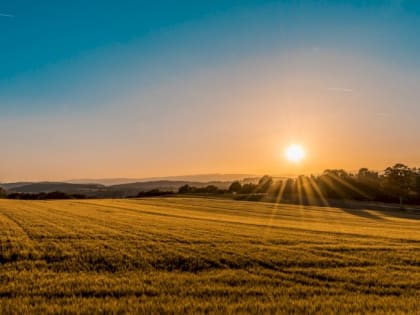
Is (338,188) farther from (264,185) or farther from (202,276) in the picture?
(202,276)

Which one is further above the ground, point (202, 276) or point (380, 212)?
point (202, 276)

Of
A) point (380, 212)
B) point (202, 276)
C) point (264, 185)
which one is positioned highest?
point (264, 185)

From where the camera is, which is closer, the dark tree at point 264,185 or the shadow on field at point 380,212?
the shadow on field at point 380,212

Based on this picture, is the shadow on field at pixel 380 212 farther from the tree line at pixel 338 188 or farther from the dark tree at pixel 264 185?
the dark tree at pixel 264 185

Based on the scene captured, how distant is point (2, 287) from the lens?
10289 millimetres

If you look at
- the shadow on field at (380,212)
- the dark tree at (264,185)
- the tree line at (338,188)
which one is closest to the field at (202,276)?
the shadow on field at (380,212)

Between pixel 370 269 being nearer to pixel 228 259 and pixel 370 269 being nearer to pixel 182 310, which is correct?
pixel 228 259

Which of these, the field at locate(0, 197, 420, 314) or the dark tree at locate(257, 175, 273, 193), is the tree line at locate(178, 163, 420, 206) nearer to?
the dark tree at locate(257, 175, 273, 193)

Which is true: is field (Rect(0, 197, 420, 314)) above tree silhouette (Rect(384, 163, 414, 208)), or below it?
below

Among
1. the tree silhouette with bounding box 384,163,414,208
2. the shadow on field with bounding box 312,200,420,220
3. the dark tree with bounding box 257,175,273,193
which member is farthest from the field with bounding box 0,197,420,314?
the dark tree with bounding box 257,175,273,193

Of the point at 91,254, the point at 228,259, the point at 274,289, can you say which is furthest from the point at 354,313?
the point at 91,254

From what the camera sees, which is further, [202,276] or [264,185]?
[264,185]

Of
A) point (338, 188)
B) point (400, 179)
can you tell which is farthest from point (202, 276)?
point (338, 188)

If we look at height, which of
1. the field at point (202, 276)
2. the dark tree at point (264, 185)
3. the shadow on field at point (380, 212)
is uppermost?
the dark tree at point (264, 185)
